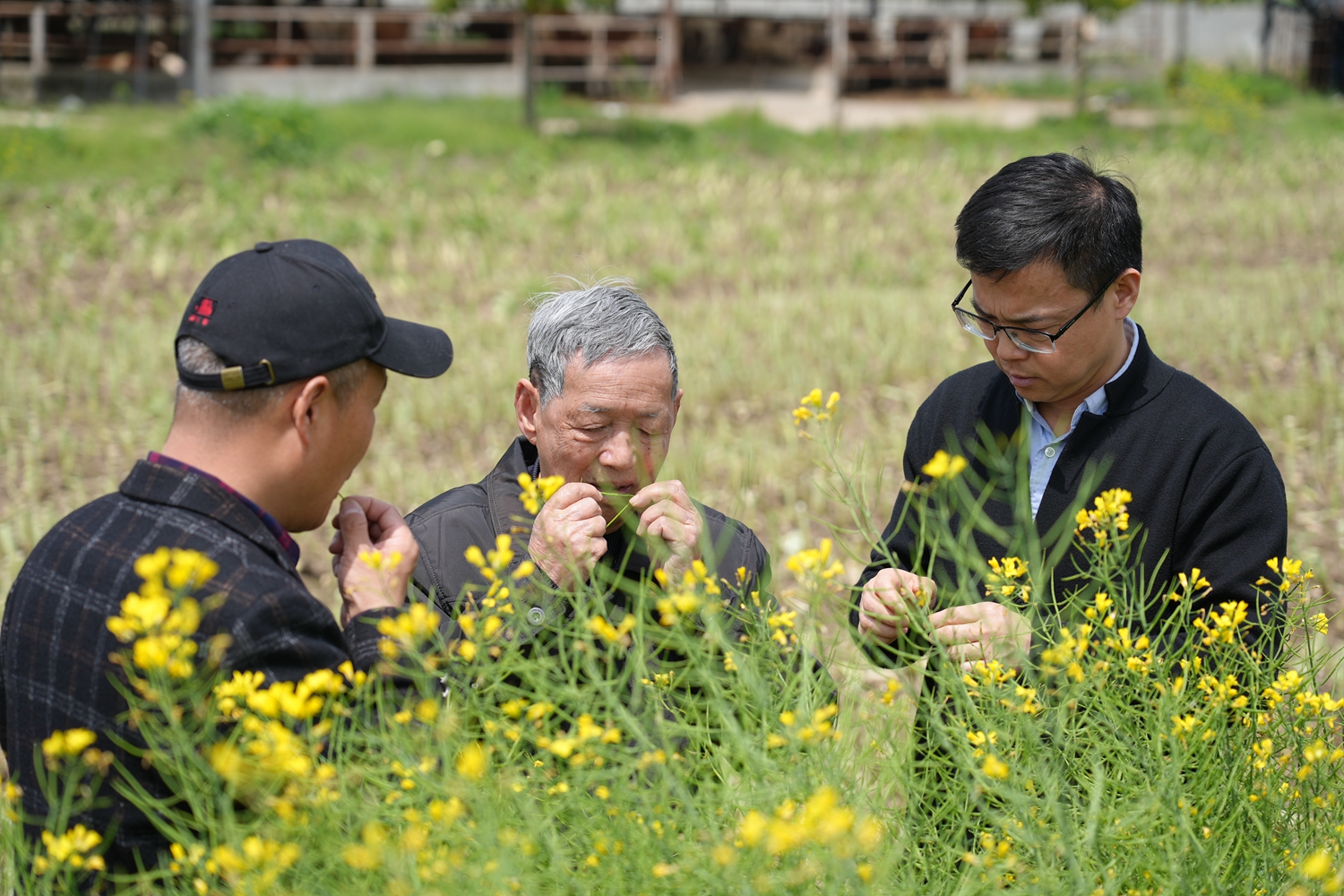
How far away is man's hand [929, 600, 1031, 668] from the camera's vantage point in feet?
5.04

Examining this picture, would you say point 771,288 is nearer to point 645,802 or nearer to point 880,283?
point 880,283

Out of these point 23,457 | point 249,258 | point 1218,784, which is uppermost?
point 249,258

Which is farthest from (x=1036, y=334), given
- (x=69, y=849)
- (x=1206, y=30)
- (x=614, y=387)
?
(x=1206, y=30)

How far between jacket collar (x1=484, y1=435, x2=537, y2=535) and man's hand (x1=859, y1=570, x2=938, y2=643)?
0.64 metres

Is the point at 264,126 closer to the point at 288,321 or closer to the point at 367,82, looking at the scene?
the point at 367,82

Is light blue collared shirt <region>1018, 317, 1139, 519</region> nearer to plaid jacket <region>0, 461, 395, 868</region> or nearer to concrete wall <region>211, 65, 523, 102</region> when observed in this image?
plaid jacket <region>0, 461, 395, 868</region>

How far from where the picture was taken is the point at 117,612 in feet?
4.88

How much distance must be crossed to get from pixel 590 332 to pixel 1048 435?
850mm

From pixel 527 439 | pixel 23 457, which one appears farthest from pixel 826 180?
pixel 527 439

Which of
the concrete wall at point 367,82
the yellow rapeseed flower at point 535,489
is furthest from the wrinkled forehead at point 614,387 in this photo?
the concrete wall at point 367,82

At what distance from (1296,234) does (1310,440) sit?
18.1ft

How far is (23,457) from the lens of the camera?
5.46 metres

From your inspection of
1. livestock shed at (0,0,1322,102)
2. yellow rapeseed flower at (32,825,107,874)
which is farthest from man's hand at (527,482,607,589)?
livestock shed at (0,0,1322,102)

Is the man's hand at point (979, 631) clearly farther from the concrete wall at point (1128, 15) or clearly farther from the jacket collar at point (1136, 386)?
the concrete wall at point (1128, 15)
